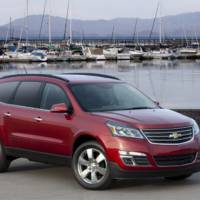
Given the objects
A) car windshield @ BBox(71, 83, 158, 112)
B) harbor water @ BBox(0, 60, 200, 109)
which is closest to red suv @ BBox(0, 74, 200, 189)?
car windshield @ BBox(71, 83, 158, 112)

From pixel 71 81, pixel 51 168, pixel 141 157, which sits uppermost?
pixel 71 81

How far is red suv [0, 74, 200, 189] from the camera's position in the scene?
962 cm

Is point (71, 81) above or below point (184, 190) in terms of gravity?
above

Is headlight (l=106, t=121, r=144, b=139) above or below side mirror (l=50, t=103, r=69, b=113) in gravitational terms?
below

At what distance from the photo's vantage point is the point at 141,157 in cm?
956

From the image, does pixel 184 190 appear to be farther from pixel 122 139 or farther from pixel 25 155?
pixel 25 155

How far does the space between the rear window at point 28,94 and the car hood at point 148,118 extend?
1391 millimetres

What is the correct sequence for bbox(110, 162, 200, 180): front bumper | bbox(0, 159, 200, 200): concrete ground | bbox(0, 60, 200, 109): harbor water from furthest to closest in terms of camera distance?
bbox(0, 60, 200, 109): harbor water < bbox(110, 162, 200, 180): front bumper < bbox(0, 159, 200, 200): concrete ground

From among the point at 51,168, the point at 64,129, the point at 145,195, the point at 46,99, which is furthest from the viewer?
the point at 51,168

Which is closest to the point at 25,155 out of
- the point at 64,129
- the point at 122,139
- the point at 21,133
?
the point at 21,133

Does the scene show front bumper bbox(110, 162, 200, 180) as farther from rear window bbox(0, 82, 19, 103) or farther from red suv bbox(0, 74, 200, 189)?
rear window bbox(0, 82, 19, 103)

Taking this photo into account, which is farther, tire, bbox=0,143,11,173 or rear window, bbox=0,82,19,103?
rear window, bbox=0,82,19,103

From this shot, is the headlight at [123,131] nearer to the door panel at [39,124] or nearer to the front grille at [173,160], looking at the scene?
the front grille at [173,160]

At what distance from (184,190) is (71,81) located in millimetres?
2346
